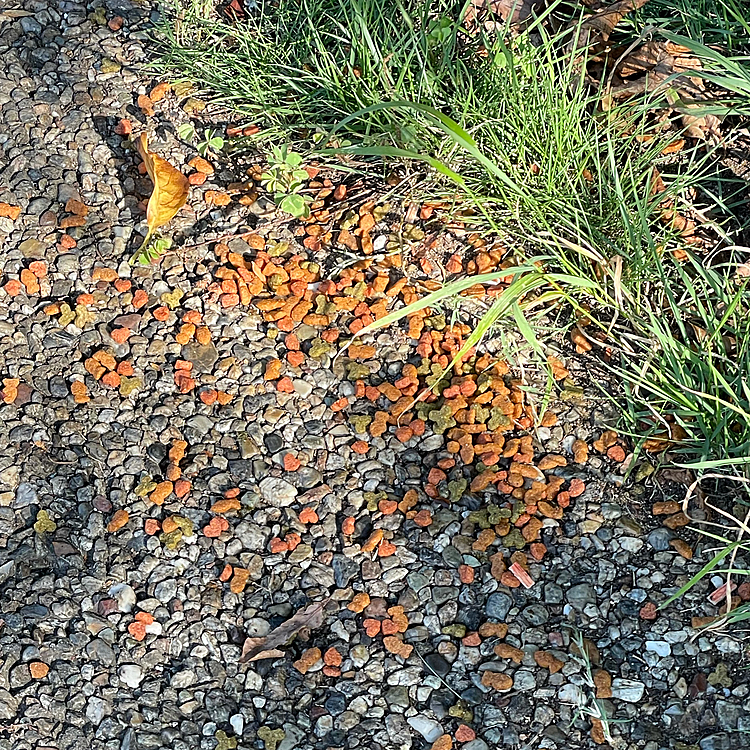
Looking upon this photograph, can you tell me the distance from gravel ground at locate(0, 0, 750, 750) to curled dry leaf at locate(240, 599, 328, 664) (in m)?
0.02

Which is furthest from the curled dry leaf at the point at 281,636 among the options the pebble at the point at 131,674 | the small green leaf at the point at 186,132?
the small green leaf at the point at 186,132

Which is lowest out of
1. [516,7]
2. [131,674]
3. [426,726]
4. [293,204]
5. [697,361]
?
[426,726]

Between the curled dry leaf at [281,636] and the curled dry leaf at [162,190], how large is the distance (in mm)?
1055

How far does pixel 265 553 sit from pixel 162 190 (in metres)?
1.00

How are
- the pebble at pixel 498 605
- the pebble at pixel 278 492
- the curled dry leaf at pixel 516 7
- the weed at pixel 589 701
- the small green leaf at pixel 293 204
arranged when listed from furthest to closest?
1. the curled dry leaf at pixel 516 7
2. the small green leaf at pixel 293 204
3. the pebble at pixel 278 492
4. the pebble at pixel 498 605
5. the weed at pixel 589 701

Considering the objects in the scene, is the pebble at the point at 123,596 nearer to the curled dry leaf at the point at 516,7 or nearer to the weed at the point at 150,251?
the weed at the point at 150,251

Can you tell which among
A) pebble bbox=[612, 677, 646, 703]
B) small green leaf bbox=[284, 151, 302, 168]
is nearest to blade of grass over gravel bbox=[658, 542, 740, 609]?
pebble bbox=[612, 677, 646, 703]

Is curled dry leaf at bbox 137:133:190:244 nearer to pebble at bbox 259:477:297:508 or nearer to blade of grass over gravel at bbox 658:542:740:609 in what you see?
pebble at bbox 259:477:297:508

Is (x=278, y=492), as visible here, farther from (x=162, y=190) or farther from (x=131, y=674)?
(x=162, y=190)

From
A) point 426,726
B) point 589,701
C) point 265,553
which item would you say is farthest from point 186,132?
point 589,701

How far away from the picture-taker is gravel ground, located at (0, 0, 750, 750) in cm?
196

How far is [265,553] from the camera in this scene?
216 centimetres

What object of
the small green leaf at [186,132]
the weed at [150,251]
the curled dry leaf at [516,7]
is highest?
the small green leaf at [186,132]

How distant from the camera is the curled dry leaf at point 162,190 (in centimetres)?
253
